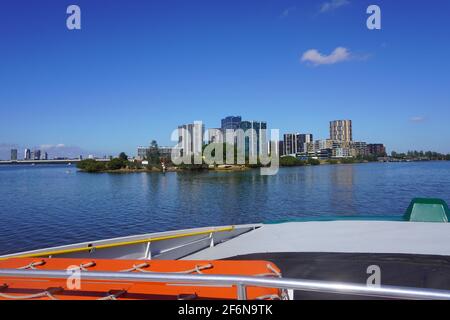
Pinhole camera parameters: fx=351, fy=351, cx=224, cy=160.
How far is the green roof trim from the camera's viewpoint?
270 inches

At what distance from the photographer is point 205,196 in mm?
40375

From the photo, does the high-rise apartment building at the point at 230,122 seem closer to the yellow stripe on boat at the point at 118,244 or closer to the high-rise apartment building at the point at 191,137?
the high-rise apartment building at the point at 191,137

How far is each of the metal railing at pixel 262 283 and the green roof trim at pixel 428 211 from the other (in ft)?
17.5

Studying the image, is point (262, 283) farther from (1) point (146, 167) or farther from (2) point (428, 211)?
(1) point (146, 167)

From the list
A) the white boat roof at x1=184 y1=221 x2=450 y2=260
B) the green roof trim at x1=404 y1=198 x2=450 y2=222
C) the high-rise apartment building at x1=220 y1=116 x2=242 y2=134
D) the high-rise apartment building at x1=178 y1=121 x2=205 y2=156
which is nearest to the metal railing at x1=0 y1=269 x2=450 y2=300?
the white boat roof at x1=184 y1=221 x2=450 y2=260

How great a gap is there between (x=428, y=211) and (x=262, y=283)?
5.85 metres

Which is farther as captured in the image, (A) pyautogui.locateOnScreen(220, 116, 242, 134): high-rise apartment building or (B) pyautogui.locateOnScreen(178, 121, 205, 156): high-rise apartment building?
(A) pyautogui.locateOnScreen(220, 116, 242, 134): high-rise apartment building

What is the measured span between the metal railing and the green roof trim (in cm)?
533

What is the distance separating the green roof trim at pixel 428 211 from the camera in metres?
6.86

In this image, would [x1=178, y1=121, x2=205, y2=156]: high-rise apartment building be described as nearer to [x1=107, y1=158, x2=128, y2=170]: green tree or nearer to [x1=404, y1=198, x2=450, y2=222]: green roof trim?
[x1=107, y1=158, x2=128, y2=170]: green tree

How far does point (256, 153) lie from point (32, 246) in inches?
3295

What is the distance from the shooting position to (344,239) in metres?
5.80
